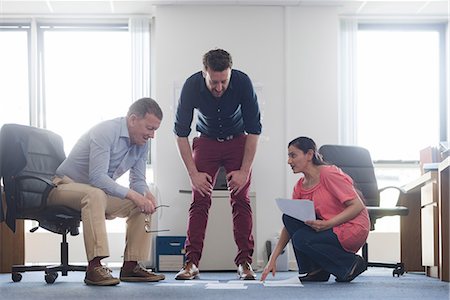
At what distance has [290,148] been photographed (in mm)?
3992

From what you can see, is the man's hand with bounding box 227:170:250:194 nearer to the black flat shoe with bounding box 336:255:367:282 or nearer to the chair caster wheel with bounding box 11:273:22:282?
the black flat shoe with bounding box 336:255:367:282

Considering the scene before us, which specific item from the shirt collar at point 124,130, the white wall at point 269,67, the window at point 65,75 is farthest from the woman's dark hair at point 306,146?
the window at point 65,75

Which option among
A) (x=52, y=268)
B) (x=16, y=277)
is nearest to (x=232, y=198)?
(x=52, y=268)

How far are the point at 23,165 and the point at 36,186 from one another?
0.14m

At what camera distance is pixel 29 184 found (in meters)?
4.24

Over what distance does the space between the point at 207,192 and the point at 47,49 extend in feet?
11.0

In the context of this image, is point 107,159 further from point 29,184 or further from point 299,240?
point 299,240

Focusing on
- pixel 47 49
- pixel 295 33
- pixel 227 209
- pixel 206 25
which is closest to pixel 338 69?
pixel 295 33

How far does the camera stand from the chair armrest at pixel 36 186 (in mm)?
3986

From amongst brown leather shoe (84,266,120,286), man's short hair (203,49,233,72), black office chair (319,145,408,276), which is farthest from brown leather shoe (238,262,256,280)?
black office chair (319,145,408,276)

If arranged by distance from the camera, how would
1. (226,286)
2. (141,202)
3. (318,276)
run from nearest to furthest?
1. (226,286)
2. (141,202)
3. (318,276)

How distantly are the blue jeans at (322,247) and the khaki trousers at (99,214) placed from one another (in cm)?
74

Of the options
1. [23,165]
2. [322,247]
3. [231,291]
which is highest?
[23,165]

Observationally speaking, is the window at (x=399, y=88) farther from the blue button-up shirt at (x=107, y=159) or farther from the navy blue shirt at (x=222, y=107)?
the blue button-up shirt at (x=107, y=159)
